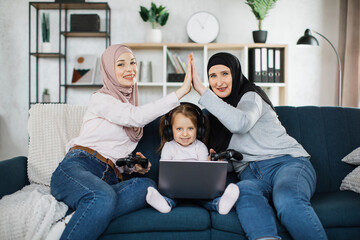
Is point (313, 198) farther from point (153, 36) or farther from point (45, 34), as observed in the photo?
point (45, 34)

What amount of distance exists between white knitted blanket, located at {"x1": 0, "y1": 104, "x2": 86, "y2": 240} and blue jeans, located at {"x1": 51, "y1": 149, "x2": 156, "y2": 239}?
9 cm

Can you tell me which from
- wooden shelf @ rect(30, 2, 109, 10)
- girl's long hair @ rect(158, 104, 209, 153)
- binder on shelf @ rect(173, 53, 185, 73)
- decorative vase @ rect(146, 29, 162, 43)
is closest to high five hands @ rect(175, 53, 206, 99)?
girl's long hair @ rect(158, 104, 209, 153)

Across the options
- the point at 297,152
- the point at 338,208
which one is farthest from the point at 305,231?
the point at 297,152

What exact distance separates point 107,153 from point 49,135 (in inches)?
16.7

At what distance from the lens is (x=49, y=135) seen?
1.98 meters

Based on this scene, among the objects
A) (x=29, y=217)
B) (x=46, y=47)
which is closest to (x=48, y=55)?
(x=46, y=47)

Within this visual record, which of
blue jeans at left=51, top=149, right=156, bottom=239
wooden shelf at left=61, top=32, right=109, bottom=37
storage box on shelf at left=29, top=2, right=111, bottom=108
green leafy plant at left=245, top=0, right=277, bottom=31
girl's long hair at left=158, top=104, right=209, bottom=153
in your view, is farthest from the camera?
storage box on shelf at left=29, top=2, right=111, bottom=108

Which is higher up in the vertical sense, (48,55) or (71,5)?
(71,5)

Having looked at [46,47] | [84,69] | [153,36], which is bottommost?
[84,69]

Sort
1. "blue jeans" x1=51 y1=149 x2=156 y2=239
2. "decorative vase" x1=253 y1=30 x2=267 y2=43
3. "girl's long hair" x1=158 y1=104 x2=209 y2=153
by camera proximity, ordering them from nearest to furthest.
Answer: "blue jeans" x1=51 y1=149 x2=156 y2=239 → "girl's long hair" x1=158 y1=104 x2=209 y2=153 → "decorative vase" x1=253 y1=30 x2=267 y2=43

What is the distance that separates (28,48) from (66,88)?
24.1 inches

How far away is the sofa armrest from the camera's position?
1723 millimetres

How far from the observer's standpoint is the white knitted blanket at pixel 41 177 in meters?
1.45

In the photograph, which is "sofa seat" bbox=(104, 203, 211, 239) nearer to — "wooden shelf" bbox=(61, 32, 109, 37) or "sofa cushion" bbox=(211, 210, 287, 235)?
"sofa cushion" bbox=(211, 210, 287, 235)
